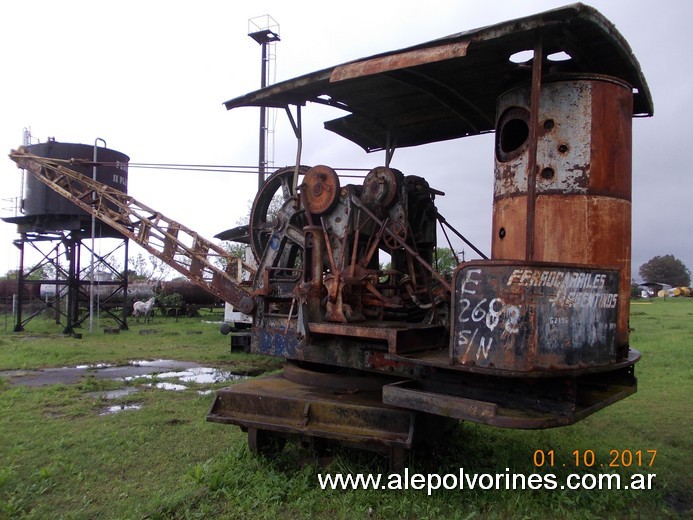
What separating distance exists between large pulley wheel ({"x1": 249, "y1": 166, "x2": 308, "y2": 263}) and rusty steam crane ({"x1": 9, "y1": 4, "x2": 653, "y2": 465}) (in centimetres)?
2

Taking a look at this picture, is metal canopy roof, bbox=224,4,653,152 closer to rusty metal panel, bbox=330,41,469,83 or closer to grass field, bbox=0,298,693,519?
rusty metal panel, bbox=330,41,469,83

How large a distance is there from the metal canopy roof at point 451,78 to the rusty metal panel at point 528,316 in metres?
1.67

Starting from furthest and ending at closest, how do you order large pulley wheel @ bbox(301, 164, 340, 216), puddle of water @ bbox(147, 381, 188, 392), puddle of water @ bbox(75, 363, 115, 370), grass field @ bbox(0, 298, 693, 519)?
1. puddle of water @ bbox(75, 363, 115, 370)
2. puddle of water @ bbox(147, 381, 188, 392)
3. large pulley wheel @ bbox(301, 164, 340, 216)
4. grass field @ bbox(0, 298, 693, 519)

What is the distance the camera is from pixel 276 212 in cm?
616

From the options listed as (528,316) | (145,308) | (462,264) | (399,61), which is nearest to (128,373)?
(399,61)

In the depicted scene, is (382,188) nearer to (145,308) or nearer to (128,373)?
(128,373)

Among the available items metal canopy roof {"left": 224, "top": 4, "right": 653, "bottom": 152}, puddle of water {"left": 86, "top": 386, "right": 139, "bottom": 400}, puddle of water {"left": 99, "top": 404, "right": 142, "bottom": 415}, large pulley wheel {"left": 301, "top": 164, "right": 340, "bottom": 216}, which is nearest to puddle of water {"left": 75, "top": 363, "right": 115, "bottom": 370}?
puddle of water {"left": 86, "top": 386, "right": 139, "bottom": 400}

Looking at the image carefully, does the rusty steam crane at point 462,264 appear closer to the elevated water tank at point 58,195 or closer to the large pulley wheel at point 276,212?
Result: the large pulley wheel at point 276,212

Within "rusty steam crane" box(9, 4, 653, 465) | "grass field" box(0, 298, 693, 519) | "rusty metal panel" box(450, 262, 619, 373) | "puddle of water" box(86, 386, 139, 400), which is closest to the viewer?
"rusty metal panel" box(450, 262, 619, 373)

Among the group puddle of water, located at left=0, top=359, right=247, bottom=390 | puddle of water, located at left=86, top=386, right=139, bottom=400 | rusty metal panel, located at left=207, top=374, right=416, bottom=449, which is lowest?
puddle of water, located at left=0, top=359, right=247, bottom=390

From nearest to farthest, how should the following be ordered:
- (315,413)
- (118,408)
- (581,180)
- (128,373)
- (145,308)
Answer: (581,180), (315,413), (118,408), (128,373), (145,308)

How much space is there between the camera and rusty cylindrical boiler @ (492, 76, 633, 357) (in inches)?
A: 169

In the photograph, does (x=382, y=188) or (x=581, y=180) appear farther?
(x=382, y=188)

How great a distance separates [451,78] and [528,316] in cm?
269
